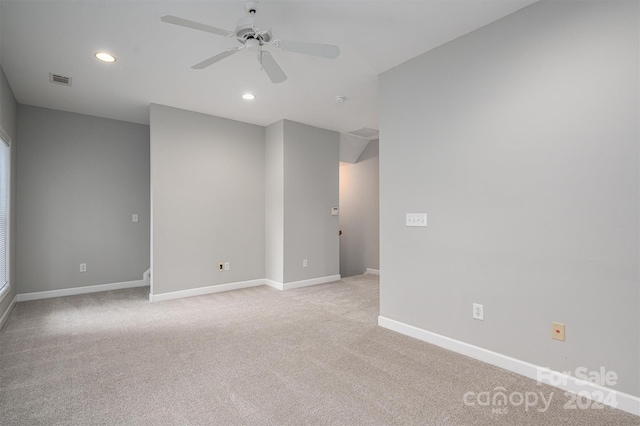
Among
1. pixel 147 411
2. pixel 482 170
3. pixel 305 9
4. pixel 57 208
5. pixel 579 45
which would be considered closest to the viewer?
pixel 147 411

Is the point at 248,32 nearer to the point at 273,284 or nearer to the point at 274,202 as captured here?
the point at 274,202

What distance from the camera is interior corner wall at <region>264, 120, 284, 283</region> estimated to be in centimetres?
514

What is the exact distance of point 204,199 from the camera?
4.84 metres

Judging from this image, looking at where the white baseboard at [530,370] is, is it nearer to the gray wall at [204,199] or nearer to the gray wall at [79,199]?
the gray wall at [204,199]

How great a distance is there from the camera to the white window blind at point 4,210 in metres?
3.69

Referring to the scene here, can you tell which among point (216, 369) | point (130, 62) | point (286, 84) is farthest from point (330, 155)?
point (216, 369)

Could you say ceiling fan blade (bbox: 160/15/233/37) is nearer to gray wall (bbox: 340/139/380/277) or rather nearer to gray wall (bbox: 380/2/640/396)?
gray wall (bbox: 380/2/640/396)

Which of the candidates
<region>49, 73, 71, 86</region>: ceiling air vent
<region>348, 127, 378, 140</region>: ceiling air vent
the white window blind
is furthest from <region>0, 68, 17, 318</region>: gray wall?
<region>348, 127, 378, 140</region>: ceiling air vent

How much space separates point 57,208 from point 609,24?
6129 millimetres

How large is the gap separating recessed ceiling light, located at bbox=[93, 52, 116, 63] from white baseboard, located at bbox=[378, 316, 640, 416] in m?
3.65

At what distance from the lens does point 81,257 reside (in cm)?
482

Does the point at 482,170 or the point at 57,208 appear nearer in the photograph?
the point at 482,170

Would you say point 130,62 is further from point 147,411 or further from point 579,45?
point 579,45

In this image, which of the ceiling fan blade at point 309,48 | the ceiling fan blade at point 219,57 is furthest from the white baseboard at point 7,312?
the ceiling fan blade at point 309,48
